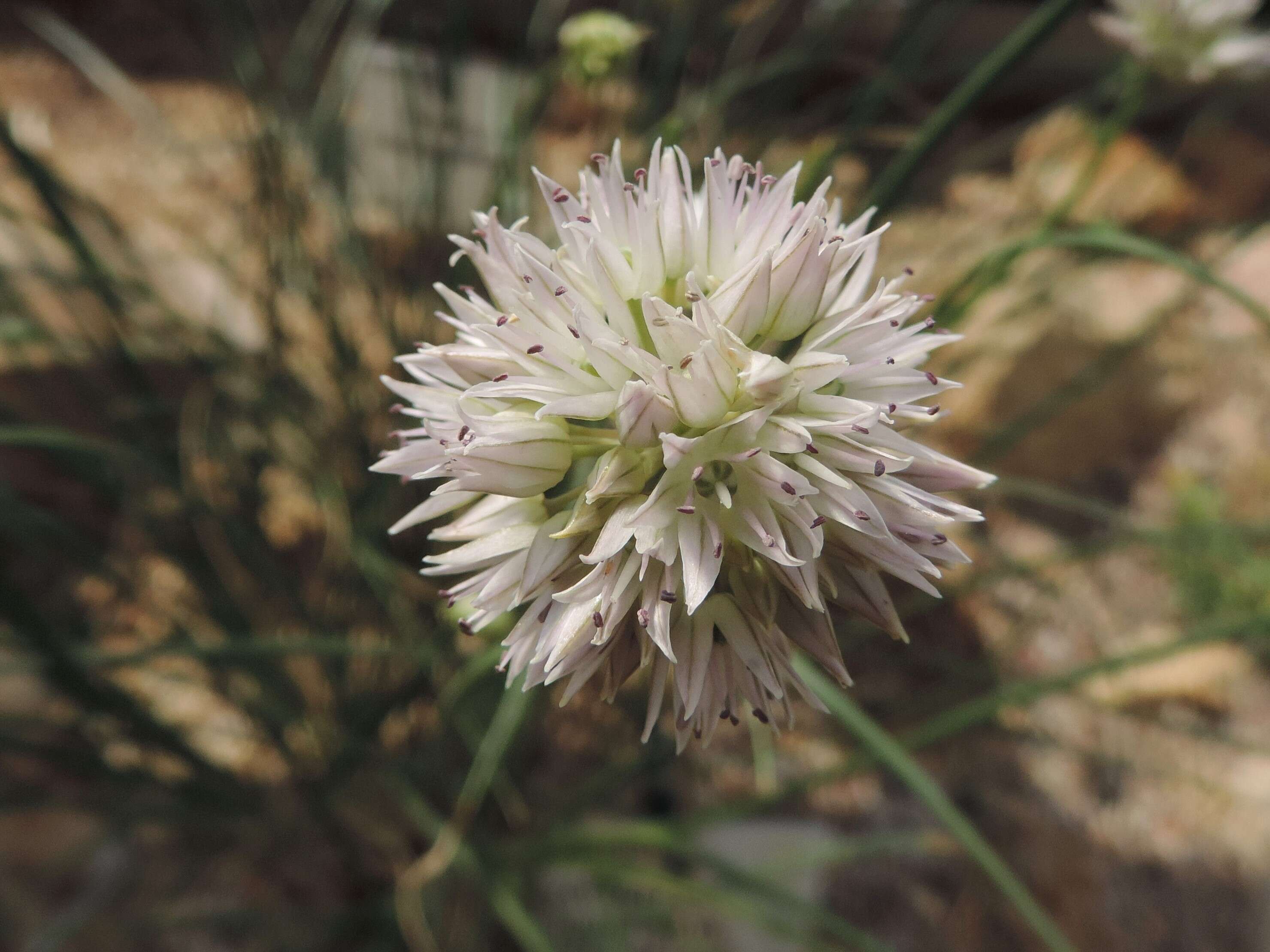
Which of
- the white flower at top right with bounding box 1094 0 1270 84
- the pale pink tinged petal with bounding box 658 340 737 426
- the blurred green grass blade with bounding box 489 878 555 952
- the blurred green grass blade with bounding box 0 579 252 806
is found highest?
the white flower at top right with bounding box 1094 0 1270 84

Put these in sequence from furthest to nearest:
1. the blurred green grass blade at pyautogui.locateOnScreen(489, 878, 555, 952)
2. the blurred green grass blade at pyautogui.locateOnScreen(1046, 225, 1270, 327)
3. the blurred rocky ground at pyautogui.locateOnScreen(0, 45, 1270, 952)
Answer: the blurred rocky ground at pyautogui.locateOnScreen(0, 45, 1270, 952) < the blurred green grass blade at pyautogui.locateOnScreen(489, 878, 555, 952) < the blurred green grass blade at pyautogui.locateOnScreen(1046, 225, 1270, 327)

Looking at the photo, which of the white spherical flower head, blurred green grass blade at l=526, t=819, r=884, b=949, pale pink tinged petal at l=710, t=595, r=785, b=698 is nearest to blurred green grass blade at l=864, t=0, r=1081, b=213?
the white spherical flower head

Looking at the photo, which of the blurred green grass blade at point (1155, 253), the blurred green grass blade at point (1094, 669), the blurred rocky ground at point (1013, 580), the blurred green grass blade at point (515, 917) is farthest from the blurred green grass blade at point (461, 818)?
the blurred green grass blade at point (1155, 253)

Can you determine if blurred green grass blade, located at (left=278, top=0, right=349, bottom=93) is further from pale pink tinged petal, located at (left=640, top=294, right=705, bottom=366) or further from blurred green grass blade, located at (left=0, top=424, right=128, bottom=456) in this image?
pale pink tinged petal, located at (left=640, top=294, right=705, bottom=366)

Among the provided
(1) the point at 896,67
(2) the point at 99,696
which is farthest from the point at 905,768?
(2) the point at 99,696

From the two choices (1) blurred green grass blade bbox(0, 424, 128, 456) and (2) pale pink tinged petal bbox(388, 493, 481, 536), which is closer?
(2) pale pink tinged petal bbox(388, 493, 481, 536)

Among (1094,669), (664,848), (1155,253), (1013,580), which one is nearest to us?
(1155,253)

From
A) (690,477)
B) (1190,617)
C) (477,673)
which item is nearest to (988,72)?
(690,477)

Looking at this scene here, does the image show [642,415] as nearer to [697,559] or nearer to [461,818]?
[697,559]
